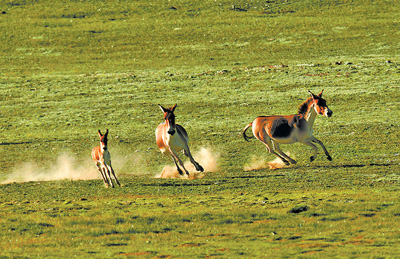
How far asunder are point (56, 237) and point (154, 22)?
7420 centimetres

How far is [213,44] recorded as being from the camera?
249 ft

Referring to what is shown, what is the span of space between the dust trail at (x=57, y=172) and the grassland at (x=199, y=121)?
0.19 metres

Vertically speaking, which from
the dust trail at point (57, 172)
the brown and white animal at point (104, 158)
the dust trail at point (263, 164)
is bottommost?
the brown and white animal at point (104, 158)

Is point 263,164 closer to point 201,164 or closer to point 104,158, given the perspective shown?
point 201,164

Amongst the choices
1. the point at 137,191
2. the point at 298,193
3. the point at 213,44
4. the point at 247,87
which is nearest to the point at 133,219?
the point at 137,191

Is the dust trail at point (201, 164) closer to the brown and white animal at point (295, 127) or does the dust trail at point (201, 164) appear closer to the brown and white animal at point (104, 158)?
the brown and white animal at point (104, 158)

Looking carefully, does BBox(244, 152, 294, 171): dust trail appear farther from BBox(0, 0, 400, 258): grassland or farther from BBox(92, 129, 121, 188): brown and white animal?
BBox(92, 129, 121, 188): brown and white animal

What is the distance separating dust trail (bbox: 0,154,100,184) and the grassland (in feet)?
0.63

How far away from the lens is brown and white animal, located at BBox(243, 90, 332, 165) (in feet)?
82.6

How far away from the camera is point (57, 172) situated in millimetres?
30109

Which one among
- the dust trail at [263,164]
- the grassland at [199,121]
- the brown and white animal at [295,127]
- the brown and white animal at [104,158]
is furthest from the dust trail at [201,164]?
the brown and white animal at [295,127]

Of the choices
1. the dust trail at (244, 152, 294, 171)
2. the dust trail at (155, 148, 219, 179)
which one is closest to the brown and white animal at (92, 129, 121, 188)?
the dust trail at (155, 148, 219, 179)

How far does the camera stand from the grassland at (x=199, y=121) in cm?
1717

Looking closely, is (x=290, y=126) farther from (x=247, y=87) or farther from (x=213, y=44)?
(x=213, y=44)
